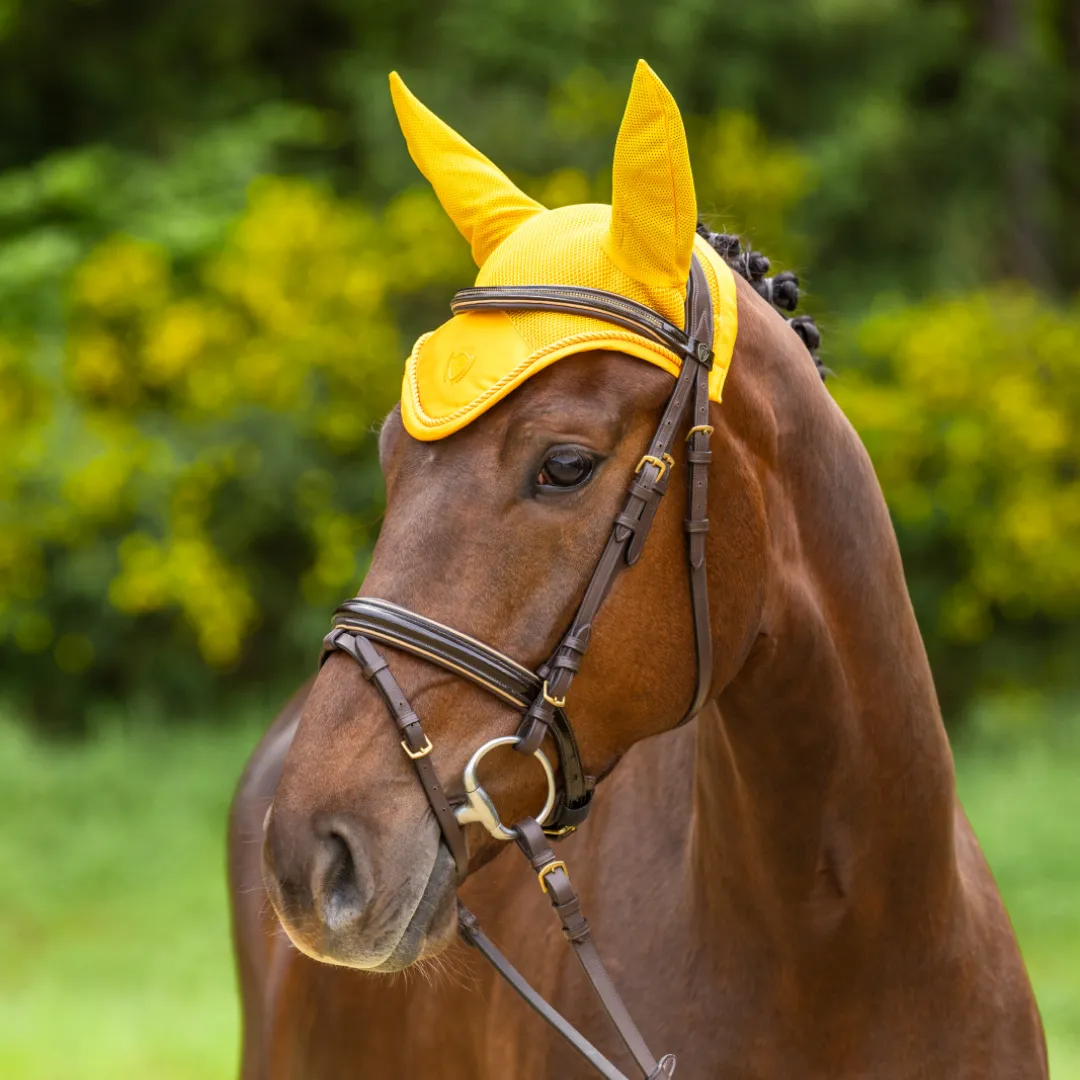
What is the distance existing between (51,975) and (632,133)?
5.80m

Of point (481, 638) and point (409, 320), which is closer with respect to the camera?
point (481, 638)

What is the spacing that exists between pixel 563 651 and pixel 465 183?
79 cm

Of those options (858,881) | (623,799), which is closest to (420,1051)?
(623,799)

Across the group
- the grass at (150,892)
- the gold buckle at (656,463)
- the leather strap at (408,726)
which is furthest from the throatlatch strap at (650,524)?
the grass at (150,892)

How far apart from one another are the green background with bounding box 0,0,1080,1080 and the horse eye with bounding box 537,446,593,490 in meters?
6.08

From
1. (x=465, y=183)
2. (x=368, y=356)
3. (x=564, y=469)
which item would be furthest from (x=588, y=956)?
(x=368, y=356)

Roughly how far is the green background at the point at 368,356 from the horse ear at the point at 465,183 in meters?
5.87

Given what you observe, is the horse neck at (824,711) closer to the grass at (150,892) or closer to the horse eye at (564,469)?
the horse eye at (564,469)

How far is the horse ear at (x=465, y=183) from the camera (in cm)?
216

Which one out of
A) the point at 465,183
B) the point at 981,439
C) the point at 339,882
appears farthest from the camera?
the point at 981,439

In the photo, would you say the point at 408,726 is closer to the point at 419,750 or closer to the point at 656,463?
the point at 419,750

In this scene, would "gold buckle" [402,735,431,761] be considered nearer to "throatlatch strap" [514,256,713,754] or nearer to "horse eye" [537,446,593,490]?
"throatlatch strap" [514,256,713,754]

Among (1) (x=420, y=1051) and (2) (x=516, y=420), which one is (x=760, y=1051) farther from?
(2) (x=516, y=420)

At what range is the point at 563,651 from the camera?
181 cm
